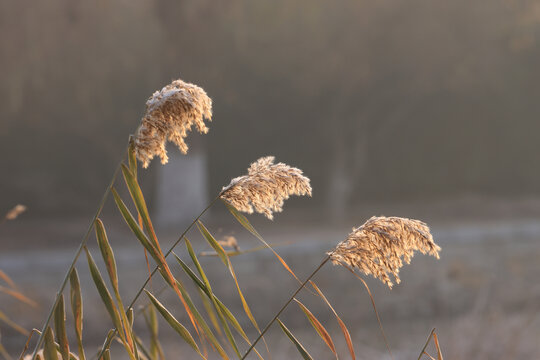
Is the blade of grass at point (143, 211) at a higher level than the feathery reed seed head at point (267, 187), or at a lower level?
lower

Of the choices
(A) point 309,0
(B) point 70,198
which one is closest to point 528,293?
(A) point 309,0

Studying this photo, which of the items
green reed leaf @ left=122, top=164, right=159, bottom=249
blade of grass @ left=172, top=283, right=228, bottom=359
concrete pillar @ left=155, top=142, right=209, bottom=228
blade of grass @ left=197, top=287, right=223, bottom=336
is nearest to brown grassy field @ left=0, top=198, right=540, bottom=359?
concrete pillar @ left=155, top=142, right=209, bottom=228

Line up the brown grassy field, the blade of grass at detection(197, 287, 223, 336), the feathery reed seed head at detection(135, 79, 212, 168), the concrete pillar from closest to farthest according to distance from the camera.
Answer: the feathery reed seed head at detection(135, 79, 212, 168), the blade of grass at detection(197, 287, 223, 336), the brown grassy field, the concrete pillar

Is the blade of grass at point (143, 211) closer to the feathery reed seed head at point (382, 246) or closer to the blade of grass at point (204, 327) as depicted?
the blade of grass at point (204, 327)

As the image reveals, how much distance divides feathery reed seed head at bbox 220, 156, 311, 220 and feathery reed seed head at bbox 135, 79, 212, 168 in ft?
0.38

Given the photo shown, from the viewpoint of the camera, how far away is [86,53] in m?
9.84

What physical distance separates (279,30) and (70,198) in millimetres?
5244

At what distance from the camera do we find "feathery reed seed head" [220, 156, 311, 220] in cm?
117

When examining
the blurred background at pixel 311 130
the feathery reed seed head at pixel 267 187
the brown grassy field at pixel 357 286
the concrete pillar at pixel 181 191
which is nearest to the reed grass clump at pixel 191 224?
the feathery reed seed head at pixel 267 187

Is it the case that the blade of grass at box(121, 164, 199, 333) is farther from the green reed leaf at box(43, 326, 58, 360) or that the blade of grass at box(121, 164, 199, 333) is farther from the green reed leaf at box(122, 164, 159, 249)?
the green reed leaf at box(43, 326, 58, 360)

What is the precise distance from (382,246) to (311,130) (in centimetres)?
1264

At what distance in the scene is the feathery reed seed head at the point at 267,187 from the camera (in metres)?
1.17

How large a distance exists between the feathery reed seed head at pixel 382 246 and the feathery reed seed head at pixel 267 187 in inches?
4.5

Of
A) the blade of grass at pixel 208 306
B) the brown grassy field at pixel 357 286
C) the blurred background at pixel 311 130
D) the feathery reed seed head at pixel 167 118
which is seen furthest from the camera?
the blurred background at pixel 311 130
